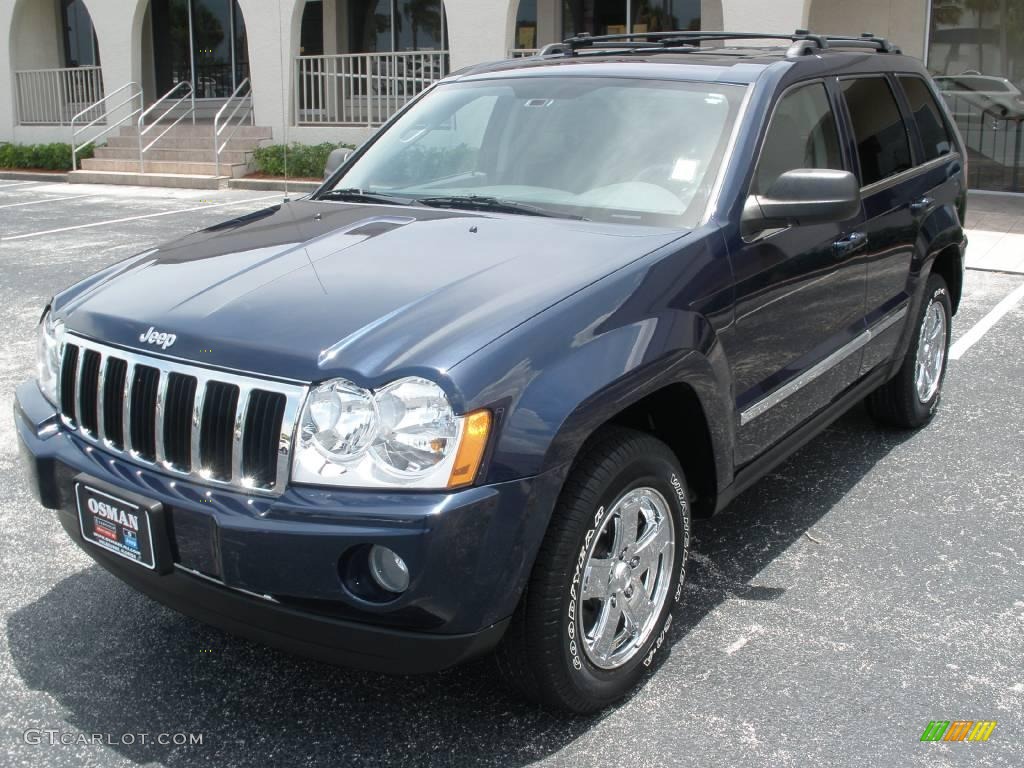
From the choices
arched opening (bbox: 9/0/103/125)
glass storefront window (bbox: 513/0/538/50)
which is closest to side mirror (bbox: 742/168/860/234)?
glass storefront window (bbox: 513/0/538/50)

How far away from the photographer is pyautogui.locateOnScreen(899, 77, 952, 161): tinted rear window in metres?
5.11

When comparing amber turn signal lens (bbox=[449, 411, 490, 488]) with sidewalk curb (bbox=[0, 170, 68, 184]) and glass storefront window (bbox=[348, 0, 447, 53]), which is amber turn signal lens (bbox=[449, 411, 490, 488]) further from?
sidewalk curb (bbox=[0, 170, 68, 184])

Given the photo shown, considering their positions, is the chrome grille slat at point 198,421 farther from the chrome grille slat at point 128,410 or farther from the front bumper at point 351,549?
the chrome grille slat at point 128,410

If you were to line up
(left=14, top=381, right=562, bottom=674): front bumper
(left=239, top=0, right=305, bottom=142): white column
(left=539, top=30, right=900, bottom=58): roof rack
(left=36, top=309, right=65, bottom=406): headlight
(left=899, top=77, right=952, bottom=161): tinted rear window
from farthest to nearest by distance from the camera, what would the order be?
(left=239, top=0, right=305, bottom=142): white column < (left=899, top=77, right=952, bottom=161): tinted rear window < (left=539, top=30, right=900, bottom=58): roof rack < (left=36, top=309, right=65, bottom=406): headlight < (left=14, top=381, right=562, bottom=674): front bumper

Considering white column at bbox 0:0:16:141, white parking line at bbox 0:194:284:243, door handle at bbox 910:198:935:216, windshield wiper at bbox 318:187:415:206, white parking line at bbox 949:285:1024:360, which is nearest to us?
windshield wiper at bbox 318:187:415:206

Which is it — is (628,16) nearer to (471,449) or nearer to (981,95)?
(981,95)

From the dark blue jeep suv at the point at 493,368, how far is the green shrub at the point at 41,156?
58.5ft

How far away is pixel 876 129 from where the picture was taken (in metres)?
4.61

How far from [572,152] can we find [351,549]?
1.88 metres

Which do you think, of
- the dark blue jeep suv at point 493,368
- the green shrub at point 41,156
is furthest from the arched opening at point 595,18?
the dark blue jeep suv at point 493,368

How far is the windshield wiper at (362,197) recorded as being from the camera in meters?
3.96

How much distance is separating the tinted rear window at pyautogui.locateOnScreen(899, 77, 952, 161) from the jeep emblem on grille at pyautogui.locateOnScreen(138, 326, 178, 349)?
12.0ft

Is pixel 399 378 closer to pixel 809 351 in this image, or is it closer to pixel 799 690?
pixel 799 690

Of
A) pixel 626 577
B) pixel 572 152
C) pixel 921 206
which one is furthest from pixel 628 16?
pixel 626 577
